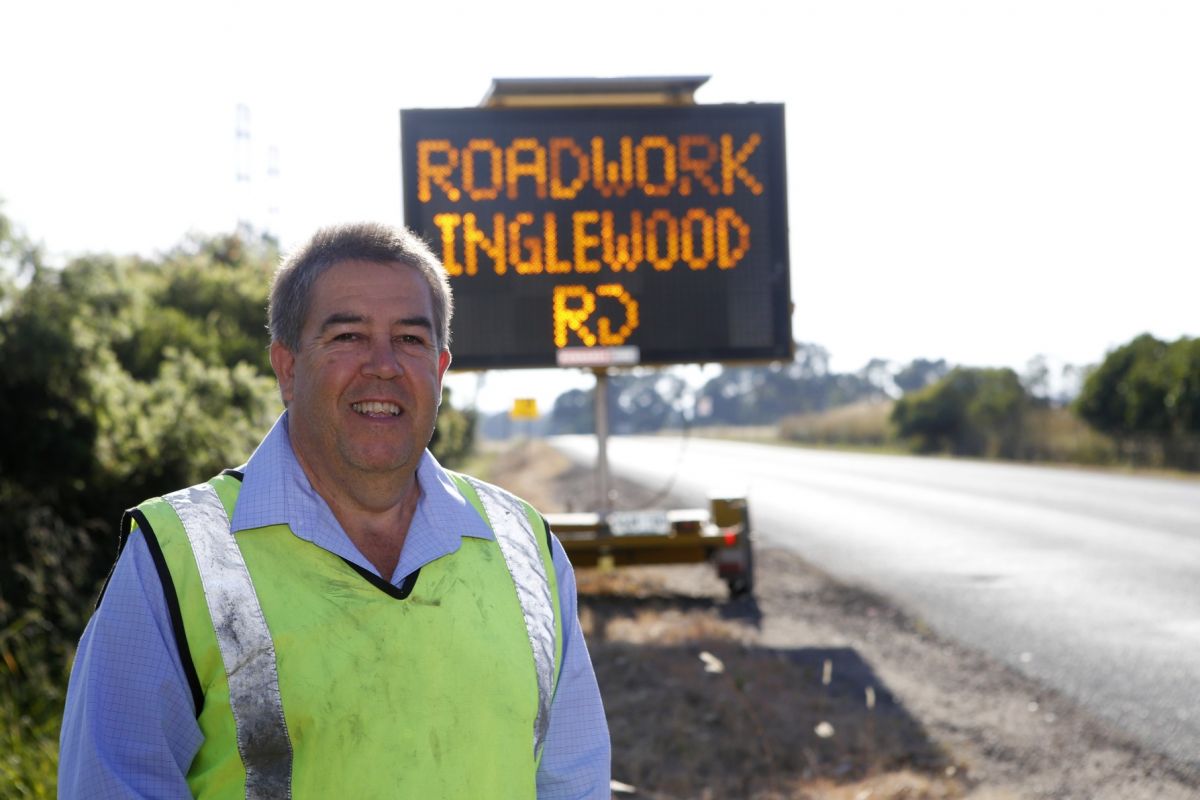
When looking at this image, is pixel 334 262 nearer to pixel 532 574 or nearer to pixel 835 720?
pixel 532 574

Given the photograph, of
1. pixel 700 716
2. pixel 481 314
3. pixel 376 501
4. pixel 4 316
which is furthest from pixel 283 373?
pixel 4 316

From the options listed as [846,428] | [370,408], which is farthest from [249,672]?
[846,428]

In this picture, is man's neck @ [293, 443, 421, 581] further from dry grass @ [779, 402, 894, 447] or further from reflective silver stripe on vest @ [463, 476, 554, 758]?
dry grass @ [779, 402, 894, 447]

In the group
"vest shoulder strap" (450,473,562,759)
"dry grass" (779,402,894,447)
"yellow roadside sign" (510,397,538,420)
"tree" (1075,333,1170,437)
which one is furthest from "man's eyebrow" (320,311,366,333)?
"dry grass" (779,402,894,447)

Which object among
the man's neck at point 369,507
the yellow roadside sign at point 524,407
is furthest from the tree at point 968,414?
the man's neck at point 369,507

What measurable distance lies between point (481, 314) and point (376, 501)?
6848mm

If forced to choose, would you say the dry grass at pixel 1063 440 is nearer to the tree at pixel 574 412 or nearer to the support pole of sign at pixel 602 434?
the support pole of sign at pixel 602 434

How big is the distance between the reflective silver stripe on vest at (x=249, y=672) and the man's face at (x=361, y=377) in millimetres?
317

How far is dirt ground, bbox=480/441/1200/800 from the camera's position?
5.63 metres

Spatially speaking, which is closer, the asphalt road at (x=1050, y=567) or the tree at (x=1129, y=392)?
the asphalt road at (x=1050, y=567)

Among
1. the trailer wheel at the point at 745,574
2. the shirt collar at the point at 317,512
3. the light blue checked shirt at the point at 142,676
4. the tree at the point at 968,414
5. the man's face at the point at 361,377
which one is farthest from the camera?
the tree at the point at 968,414

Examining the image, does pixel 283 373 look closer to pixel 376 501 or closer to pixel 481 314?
pixel 376 501

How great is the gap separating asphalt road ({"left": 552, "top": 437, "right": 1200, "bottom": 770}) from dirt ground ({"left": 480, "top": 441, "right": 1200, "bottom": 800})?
0.36 m

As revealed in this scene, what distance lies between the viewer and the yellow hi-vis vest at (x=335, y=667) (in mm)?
2102
